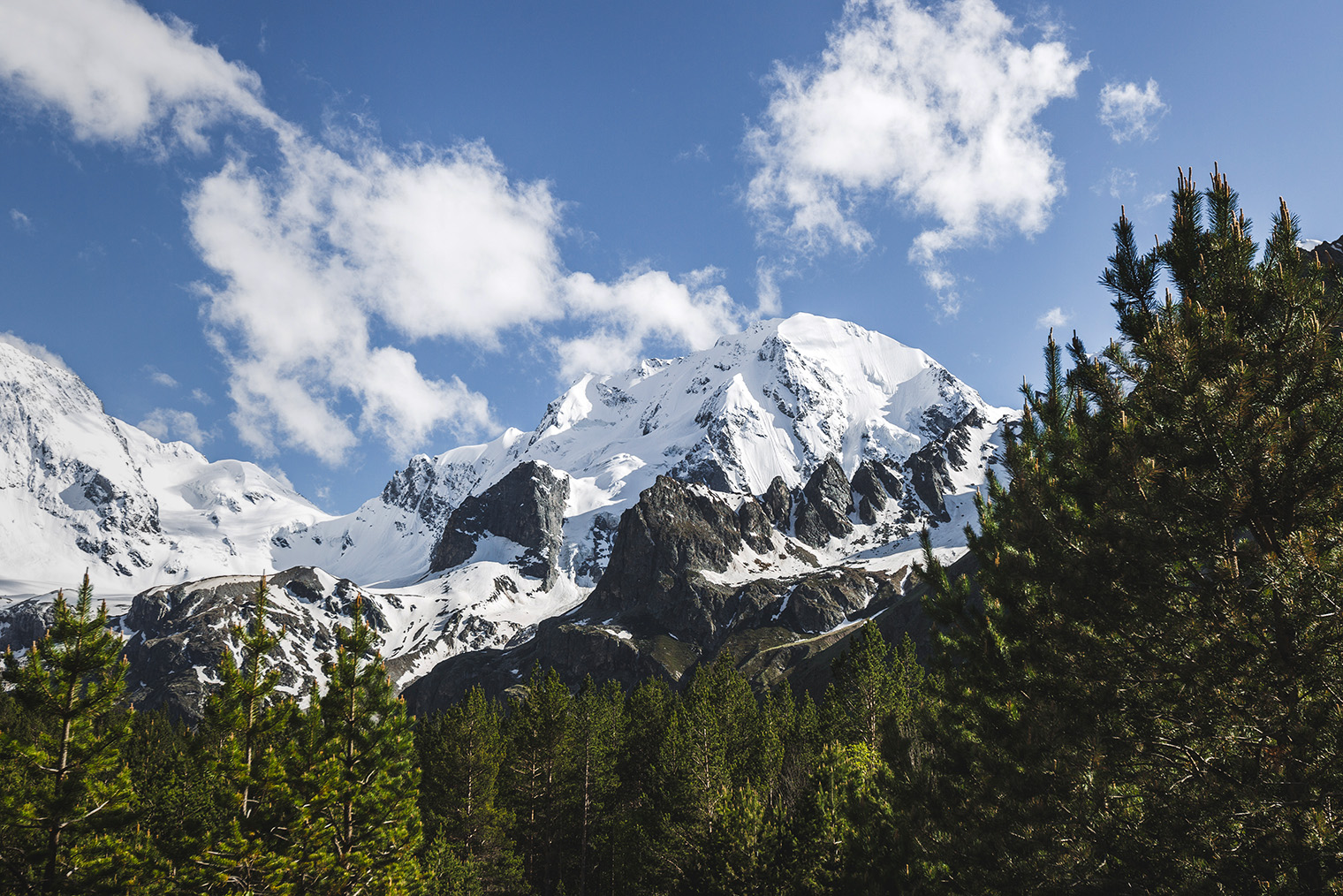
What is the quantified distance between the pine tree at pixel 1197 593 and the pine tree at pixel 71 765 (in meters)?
22.3

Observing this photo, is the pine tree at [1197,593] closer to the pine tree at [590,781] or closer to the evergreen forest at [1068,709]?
the evergreen forest at [1068,709]

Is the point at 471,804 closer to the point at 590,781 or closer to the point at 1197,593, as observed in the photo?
the point at 590,781

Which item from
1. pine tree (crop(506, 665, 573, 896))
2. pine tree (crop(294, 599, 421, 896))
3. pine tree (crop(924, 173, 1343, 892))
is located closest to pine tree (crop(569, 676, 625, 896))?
pine tree (crop(506, 665, 573, 896))

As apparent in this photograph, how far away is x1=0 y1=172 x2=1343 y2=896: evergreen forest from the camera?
8.08 metres

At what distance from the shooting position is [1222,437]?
27.3ft

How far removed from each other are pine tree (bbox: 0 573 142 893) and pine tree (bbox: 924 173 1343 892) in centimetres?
2226

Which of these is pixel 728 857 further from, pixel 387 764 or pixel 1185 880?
pixel 1185 880

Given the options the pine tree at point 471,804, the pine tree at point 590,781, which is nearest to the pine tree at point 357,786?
the pine tree at point 471,804

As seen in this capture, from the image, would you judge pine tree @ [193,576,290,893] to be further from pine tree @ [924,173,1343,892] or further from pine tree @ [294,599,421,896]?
pine tree @ [924,173,1343,892]

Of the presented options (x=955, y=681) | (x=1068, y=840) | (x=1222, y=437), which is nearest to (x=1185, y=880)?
(x=1068, y=840)

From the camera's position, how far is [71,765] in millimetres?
18047

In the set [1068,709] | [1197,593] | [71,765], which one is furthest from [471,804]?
[1197,593]

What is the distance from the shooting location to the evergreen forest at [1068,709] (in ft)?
26.5

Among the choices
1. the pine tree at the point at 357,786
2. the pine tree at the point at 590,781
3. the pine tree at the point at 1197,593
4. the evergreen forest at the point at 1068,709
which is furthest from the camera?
the pine tree at the point at 590,781
